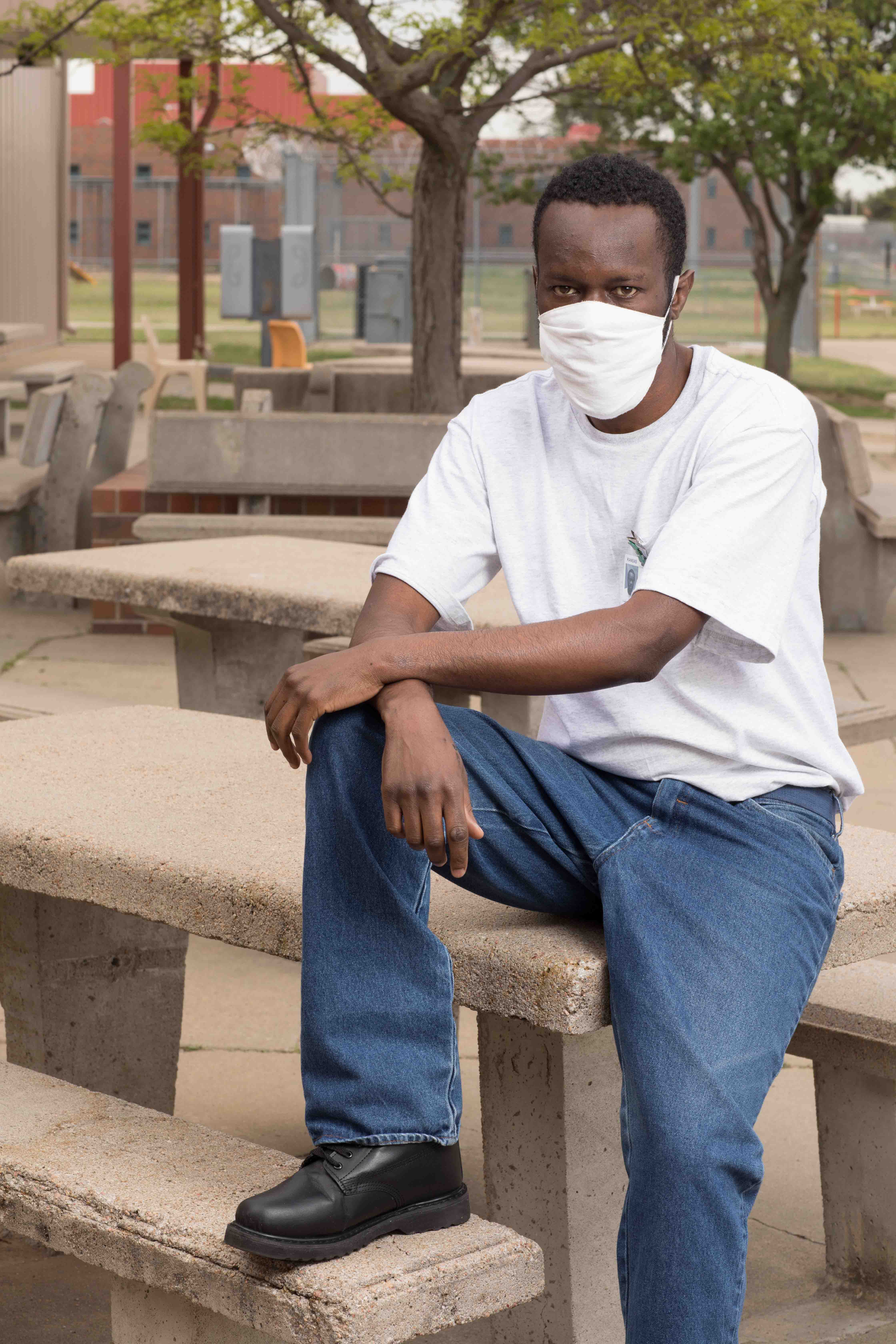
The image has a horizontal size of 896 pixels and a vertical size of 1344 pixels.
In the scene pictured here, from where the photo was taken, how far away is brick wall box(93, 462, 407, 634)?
696 cm

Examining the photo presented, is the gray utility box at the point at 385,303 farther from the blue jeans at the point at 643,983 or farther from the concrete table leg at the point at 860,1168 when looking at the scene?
the blue jeans at the point at 643,983

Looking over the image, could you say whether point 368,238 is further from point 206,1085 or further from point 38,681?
point 206,1085

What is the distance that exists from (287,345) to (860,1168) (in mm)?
13075

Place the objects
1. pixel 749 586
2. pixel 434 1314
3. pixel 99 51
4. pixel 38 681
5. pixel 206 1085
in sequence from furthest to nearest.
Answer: pixel 99 51 < pixel 38 681 < pixel 206 1085 < pixel 749 586 < pixel 434 1314

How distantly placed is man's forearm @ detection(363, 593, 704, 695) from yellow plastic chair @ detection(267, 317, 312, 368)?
1294 cm

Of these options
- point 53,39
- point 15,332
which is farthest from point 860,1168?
point 15,332

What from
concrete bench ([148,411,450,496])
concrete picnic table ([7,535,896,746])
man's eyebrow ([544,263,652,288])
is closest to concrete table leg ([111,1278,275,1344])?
man's eyebrow ([544,263,652,288])

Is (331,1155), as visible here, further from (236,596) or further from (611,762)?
(236,596)

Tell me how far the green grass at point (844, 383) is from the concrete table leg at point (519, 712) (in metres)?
13.2

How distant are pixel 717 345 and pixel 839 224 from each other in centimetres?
2197

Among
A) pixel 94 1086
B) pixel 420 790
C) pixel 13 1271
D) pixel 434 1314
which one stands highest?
pixel 420 790

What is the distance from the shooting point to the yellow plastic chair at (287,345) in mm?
14836

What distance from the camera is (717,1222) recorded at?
5.81 ft

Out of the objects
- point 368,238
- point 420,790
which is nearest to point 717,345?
point 368,238
